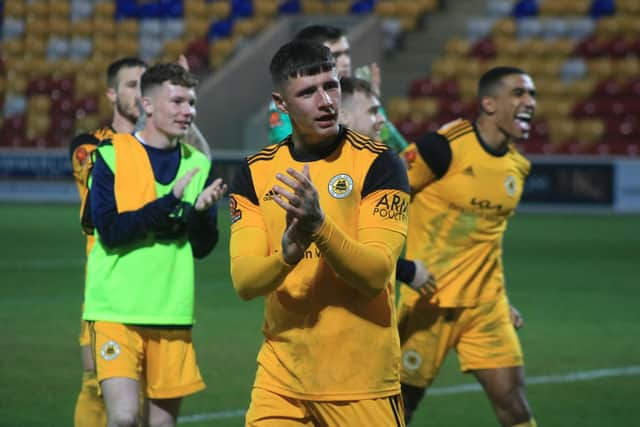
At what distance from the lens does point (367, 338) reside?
158 inches

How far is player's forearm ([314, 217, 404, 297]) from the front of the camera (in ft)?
11.9

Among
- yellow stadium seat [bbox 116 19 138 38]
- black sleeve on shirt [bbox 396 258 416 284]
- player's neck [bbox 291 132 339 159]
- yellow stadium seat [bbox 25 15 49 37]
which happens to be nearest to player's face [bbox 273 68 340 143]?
player's neck [bbox 291 132 339 159]

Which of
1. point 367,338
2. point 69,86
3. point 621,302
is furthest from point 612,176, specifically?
point 367,338

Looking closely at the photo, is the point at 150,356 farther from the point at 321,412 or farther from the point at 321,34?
the point at 321,34

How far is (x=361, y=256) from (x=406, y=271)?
1956 mm

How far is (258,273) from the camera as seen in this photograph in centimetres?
385

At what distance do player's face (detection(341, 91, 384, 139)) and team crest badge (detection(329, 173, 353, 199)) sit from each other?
2035 millimetres

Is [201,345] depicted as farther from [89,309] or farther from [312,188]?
[312,188]

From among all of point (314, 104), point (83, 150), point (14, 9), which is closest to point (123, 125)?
point (83, 150)

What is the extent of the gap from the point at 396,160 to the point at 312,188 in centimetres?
61

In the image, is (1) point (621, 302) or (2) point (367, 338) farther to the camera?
(1) point (621, 302)

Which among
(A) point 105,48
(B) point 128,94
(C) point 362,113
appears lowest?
(C) point 362,113

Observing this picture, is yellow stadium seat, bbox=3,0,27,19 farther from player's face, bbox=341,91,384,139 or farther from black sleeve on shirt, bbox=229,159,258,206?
black sleeve on shirt, bbox=229,159,258,206

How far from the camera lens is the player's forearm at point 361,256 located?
3641 millimetres
